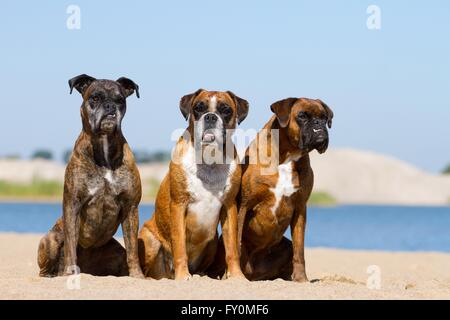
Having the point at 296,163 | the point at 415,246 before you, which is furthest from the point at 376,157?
the point at 296,163

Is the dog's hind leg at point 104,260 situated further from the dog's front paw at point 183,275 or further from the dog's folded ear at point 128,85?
the dog's folded ear at point 128,85

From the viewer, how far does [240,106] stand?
9.05 metres

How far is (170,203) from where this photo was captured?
8977 millimetres

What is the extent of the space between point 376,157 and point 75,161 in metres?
69.8

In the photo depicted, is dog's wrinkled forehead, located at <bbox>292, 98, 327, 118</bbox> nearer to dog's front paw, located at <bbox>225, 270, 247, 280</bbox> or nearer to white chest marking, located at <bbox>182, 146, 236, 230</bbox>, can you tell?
white chest marking, located at <bbox>182, 146, 236, 230</bbox>

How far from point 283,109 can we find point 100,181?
2084 millimetres

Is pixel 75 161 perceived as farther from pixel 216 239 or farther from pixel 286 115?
pixel 286 115

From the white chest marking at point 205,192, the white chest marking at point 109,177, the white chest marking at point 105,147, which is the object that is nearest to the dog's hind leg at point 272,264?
the white chest marking at point 205,192

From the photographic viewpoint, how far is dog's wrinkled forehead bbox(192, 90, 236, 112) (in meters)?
8.81

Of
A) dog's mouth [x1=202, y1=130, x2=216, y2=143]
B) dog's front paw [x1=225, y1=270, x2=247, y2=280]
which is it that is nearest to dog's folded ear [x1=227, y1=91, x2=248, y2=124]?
dog's mouth [x1=202, y1=130, x2=216, y2=143]

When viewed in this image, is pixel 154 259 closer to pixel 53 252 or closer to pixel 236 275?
pixel 236 275
